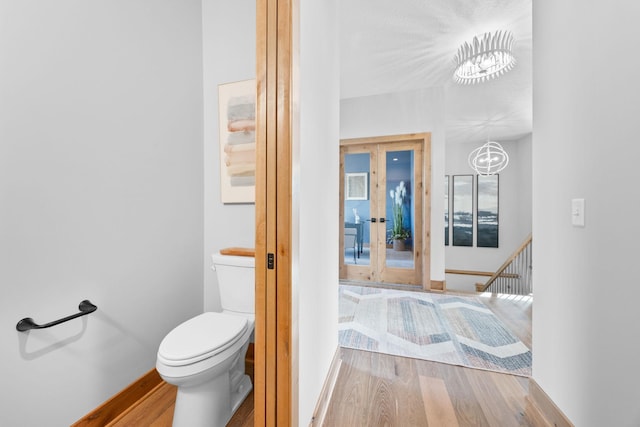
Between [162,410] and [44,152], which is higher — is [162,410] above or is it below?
below

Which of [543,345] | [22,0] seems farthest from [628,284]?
[22,0]

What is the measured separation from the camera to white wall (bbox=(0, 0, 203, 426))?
1093mm

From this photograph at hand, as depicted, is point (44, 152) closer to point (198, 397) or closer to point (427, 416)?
point (198, 397)

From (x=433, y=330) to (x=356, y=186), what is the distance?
226 cm

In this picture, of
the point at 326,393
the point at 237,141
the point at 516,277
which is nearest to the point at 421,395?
the point at 326,393

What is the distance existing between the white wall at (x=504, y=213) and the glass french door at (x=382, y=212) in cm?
316

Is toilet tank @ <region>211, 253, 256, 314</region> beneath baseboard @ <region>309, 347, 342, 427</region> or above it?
above

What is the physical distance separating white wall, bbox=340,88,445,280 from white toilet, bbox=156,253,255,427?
2.76m

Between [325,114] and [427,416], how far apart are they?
175 cm

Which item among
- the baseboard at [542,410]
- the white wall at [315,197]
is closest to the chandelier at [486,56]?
the white wall at [315,197]

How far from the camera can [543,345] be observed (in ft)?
4.46

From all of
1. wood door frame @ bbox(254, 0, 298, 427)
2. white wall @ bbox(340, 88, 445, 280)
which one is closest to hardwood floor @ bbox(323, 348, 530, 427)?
wood door frame @ bbox(254, 0, 298, 427)

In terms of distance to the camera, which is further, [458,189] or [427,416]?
[458,189]

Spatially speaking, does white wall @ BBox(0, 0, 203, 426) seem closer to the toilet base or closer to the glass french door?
the toilet base
